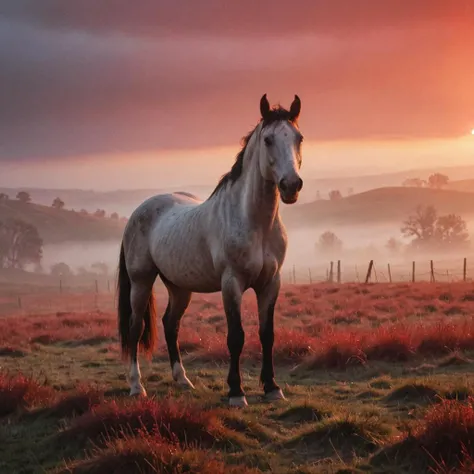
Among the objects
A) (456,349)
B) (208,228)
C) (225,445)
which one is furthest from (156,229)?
(456,349)

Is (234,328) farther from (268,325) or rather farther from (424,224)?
(424,224)

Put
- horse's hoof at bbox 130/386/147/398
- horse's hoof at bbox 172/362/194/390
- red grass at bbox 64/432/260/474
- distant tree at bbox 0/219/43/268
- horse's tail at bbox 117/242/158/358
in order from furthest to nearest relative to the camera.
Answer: distant tree at bbox 0/219/43/268, horse's tail at bbox 117/242/158/358, horse's hoof at bbox 172/362/194/390, horse's hoof at bbox 130/386/147/398, red grass at bbox 64/432/260/474

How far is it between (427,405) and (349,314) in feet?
Result: 37.2

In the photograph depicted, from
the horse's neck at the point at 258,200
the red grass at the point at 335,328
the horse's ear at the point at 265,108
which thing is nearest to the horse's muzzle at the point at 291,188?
the horse's neck at the point at 258,200

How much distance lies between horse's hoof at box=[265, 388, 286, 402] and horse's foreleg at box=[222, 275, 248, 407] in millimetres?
367

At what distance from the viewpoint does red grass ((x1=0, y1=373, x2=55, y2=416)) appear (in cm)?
844

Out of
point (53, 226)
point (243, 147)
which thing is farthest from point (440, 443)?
point (53, 226)

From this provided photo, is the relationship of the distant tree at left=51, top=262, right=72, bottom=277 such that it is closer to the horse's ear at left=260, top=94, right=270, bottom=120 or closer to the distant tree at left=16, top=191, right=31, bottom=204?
the distant tree at left=16, top=191, right=31, bottom=204

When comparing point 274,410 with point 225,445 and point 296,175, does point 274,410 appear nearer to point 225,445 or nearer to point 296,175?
point 225,445

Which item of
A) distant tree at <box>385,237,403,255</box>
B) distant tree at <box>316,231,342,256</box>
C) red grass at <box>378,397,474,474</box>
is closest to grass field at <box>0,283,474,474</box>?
red grass at <box>378,397,474,474</box>

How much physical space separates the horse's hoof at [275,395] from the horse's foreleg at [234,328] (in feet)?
1.20

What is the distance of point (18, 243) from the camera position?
369 feet

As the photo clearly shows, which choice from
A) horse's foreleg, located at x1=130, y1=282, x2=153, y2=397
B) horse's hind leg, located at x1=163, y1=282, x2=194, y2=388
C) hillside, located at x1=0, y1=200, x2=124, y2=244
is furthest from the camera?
hillside, located at x1=0, y1=200, x2=124, y2=244

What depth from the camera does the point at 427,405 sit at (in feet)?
24.7
